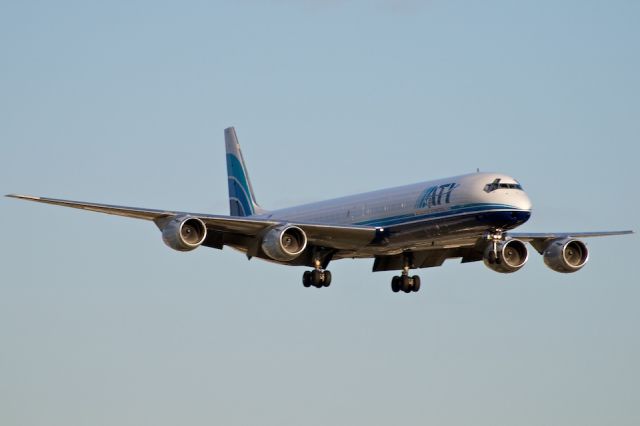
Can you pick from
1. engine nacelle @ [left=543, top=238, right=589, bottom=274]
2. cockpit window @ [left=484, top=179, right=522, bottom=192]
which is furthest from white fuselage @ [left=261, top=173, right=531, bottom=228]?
engine nacelle @ [left=543, top=238, right=589, bottom=274]

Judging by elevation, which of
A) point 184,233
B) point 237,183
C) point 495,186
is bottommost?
point 184,233

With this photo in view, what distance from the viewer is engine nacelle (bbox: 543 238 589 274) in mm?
72188

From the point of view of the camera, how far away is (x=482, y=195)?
6481 centimetres

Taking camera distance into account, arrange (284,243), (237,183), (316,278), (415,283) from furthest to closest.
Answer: (237,183) < (415,283) < (316,278) < (284,243)

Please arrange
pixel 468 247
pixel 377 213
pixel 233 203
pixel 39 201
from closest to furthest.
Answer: pixel 39 201 < pixel 377 213 < pixel 468 247 < pixel 233 203

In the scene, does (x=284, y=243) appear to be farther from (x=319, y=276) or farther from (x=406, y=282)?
(x=406, y=282)

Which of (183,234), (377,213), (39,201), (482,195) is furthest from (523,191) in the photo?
(39,201)

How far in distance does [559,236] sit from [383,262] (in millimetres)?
8941

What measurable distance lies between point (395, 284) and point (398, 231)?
8.48 m

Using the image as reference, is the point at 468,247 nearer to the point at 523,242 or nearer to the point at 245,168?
the point at 523,242

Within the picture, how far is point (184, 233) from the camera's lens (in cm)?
6650

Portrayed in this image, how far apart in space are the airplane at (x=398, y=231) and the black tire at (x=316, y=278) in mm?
49

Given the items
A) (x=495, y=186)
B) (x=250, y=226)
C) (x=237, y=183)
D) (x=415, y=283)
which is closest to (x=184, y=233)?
(x=250, y=226)

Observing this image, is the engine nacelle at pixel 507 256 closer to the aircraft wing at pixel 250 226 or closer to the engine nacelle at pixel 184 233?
the aircraft wing at pixel 250 226
